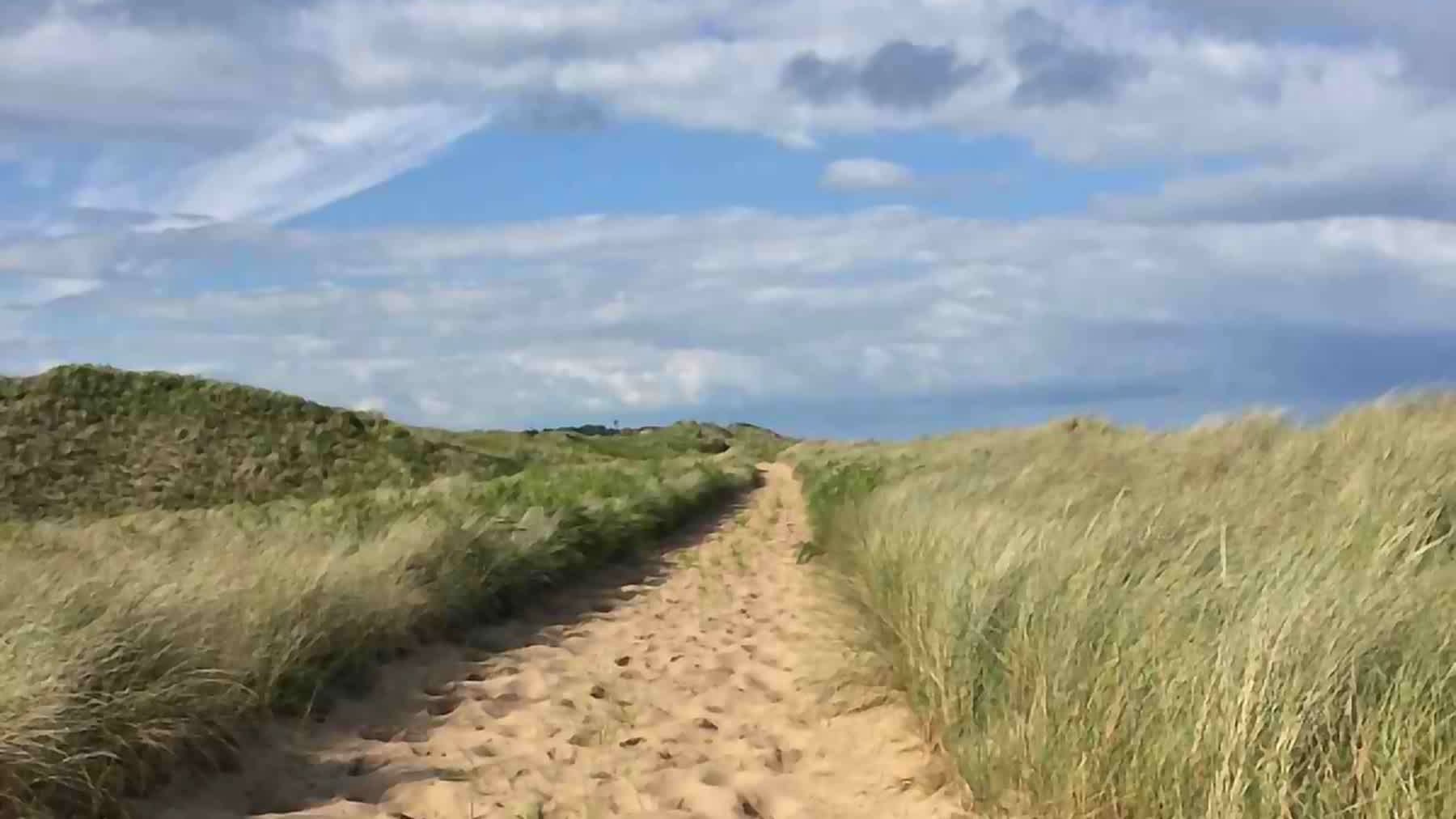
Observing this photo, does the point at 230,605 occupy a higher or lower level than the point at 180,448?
lower

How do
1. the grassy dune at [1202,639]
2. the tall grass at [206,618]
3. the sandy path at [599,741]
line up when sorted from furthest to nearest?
the sandy path at [599,741], the tall grass at [206,618], the grassy dune at [1202,639]

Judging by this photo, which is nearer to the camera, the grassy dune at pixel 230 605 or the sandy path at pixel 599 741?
the grassy dune at pixel 230 605

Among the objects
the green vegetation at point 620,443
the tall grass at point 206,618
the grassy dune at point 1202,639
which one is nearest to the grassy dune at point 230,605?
the tall grass at point 206,618

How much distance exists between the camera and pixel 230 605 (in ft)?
22.2

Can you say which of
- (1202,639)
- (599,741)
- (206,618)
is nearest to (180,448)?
(206,618)

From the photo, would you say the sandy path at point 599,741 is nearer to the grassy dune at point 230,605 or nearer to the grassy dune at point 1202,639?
the grassy dune at point 230,605

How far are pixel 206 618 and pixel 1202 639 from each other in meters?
4.35

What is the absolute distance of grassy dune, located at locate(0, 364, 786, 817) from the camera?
4727mm

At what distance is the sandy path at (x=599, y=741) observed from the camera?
17.2 ft

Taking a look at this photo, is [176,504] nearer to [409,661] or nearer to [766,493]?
[766,493]

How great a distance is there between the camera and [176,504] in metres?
31.5

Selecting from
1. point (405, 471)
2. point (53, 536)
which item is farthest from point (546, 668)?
point (405, 471)

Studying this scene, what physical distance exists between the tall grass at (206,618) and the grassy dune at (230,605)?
0.03 feet

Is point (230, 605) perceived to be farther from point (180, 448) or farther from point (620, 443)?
point (620, 443)
